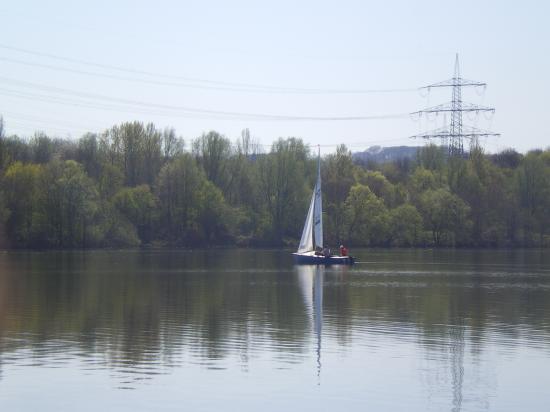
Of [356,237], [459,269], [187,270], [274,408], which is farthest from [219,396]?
[356,237]

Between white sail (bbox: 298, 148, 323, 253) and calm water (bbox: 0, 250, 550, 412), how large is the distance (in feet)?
83.0

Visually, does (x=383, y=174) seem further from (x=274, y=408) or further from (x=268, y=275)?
(x=274, y=408)

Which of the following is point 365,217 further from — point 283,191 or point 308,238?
point 308,238

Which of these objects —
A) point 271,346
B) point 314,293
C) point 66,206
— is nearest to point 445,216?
point 66,206

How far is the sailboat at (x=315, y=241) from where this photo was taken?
77.4m

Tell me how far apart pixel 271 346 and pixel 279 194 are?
316 feet

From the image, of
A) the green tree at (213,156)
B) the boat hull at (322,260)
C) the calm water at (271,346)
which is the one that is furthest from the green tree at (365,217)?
the calm water at (271,346)

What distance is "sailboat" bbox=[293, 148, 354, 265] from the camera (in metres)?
77.4

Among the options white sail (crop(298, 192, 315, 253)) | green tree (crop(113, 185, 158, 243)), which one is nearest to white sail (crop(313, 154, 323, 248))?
white sail (crop(298, 192, 315, 253))

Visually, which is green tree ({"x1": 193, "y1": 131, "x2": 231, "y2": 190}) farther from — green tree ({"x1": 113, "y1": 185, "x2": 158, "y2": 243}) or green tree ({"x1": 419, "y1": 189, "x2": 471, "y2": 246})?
green tree ({"x1": 419, "y1": 189, "x2": 471, "y2": 246})

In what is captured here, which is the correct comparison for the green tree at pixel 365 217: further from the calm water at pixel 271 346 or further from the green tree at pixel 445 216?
the calm water at pixel 271 346

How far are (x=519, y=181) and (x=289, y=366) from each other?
109m

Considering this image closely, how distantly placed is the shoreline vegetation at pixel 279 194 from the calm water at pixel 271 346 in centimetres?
6420

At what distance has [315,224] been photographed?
81250mm
